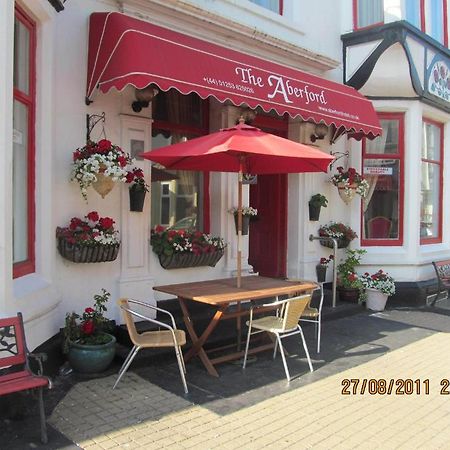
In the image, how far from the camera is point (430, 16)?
9.07 meters

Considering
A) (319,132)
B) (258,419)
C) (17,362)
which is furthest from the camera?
(319,132)

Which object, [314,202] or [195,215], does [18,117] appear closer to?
[195,215]

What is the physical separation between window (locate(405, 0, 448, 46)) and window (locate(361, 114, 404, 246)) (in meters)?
1.89

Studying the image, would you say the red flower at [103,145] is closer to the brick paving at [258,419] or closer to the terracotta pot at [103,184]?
the terracotta pot at [103,184]

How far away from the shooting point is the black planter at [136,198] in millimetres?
5320

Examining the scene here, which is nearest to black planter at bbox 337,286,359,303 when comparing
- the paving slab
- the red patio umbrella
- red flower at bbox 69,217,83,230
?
the paving slab

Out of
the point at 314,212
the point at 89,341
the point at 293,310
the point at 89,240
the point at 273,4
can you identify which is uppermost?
the point at 273,4

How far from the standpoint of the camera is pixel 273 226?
25.6 feet

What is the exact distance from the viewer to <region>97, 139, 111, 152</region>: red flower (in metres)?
4.82

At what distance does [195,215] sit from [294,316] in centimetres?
230

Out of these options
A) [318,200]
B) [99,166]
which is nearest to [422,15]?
[318,200]

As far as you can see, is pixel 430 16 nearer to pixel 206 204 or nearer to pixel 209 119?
pixel 209 119

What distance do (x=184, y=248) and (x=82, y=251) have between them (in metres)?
1.35

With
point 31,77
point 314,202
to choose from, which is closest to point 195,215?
point 314,202
